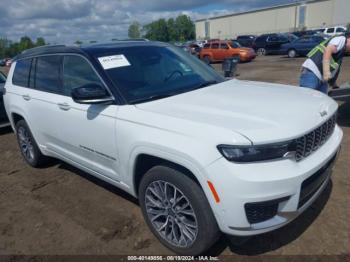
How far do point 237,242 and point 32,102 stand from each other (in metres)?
3.23

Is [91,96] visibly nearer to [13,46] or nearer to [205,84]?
[205,84]

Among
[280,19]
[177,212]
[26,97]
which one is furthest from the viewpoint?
[280,19]

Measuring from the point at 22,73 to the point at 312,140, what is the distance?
4149 mm

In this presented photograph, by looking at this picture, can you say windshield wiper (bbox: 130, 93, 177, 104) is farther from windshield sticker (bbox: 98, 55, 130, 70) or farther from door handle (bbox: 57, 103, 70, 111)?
door handle (bbox: 57, 103, 70, 111)

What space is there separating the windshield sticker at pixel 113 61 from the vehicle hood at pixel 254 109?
65 centimetres

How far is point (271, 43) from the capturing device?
27781 mm

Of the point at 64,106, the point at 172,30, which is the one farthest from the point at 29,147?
the point at 172,30

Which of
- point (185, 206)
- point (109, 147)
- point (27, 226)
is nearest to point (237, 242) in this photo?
point (185, 206)

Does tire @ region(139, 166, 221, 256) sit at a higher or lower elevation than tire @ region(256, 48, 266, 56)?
higher

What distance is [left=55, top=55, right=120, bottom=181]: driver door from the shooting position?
3.08m

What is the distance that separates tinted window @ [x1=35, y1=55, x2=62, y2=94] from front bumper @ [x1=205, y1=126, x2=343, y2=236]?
2.48 m

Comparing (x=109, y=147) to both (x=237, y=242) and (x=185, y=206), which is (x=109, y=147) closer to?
(x=185, y=206)

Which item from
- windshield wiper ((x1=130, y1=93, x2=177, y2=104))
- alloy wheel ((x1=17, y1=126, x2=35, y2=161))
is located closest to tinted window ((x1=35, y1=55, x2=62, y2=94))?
alloy wheel ((x1=17, y1=126, x2=35, y2=161))

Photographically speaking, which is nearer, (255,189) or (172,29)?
(255,189)
